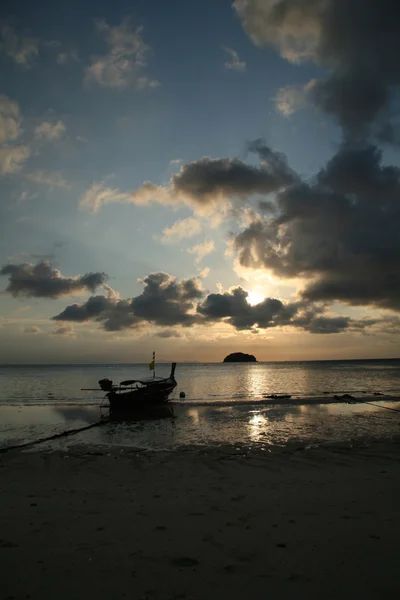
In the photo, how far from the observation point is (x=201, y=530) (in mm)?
8094

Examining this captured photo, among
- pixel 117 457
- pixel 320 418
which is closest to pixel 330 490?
pixel 117 457

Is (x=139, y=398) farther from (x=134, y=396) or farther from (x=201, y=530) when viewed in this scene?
(x=201, y=530)

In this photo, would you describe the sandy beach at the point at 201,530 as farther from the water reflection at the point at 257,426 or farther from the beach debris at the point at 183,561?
the water reflection at the point at 257,426

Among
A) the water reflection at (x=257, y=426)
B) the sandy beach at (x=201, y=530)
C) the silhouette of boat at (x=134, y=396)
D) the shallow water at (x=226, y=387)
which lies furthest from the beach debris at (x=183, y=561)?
the shallow water at (x=226, y=387)

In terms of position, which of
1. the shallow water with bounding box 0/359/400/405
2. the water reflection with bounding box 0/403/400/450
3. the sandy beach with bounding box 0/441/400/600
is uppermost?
the sandy beach with bounding box 0/441/400/600

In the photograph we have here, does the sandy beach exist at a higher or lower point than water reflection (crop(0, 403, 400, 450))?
higher

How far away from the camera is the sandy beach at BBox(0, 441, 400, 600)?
6078 millimetres

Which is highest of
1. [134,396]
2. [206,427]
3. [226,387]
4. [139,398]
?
[134,396]

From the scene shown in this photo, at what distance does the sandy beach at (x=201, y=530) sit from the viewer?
6.08m

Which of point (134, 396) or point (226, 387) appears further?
point (226, 387)

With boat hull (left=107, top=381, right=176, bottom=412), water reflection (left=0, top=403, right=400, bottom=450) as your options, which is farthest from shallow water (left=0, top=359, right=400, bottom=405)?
water reflection (left=0, top=403, right=400, bottom=450)

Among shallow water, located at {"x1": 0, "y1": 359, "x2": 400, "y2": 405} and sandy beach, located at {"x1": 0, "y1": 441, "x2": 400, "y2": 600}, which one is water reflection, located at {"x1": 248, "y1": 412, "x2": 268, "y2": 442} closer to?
sandy beach, located at {"x1": 0, "y1": 441, "x2": 400, "y2": 600}

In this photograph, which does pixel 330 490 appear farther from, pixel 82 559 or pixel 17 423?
pixel 17 423

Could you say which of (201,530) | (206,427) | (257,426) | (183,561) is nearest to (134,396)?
(206,427)
